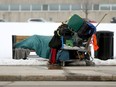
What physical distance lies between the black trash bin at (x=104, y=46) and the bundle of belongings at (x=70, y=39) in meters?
1.66

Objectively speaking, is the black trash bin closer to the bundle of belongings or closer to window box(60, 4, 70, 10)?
the bundle of belongings

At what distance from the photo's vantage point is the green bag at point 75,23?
14.5 m

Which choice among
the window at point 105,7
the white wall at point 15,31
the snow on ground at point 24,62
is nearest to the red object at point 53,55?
the snow on ground at point 24,62

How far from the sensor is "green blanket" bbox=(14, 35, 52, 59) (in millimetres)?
15503

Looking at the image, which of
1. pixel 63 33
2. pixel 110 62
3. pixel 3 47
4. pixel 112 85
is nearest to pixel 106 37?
pixel 110 62

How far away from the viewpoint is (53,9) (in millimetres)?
56312

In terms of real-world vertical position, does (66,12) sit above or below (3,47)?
above

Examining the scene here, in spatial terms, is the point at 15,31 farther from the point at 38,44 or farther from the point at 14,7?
the point at 14,7

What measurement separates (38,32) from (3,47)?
1.67 meters

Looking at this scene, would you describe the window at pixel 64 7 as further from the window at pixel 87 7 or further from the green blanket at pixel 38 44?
the green blanket at pixel 38 44

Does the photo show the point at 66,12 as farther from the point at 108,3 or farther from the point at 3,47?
the point at 3,47

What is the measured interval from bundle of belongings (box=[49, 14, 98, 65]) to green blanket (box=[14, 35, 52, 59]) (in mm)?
815

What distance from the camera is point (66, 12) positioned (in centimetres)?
5497

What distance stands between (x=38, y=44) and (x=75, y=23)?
203cm
